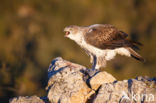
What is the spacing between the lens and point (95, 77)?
539 centimetres

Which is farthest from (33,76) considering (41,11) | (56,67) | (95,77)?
(95,77)

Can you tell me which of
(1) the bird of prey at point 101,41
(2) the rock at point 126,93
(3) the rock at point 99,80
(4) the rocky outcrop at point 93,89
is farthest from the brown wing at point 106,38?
(2) the rock at point 126,93

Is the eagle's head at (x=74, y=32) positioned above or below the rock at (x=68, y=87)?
above

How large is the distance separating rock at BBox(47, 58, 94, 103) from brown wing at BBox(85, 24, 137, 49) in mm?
1416

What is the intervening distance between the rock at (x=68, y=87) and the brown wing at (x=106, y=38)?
4.64 feet

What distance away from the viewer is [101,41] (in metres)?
7.10

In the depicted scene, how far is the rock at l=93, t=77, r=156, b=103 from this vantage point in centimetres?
488

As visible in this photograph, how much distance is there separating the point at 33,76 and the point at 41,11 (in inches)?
220

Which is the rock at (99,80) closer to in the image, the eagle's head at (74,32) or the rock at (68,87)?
the rock at (68,87)

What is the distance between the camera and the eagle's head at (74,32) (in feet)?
22.4

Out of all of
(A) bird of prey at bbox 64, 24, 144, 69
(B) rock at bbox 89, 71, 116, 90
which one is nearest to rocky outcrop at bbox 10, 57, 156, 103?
(B) rock at bbox 89, 71, 116, 90

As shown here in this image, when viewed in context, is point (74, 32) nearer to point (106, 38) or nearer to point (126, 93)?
point (106, 38)

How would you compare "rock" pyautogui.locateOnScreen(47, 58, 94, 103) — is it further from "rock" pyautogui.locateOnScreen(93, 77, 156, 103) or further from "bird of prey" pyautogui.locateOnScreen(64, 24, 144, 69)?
"bird of prey" pyautogui.locateOnScreen(64, 24, 144, 69)

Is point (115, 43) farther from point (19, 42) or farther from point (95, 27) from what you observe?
point (19, 42)
